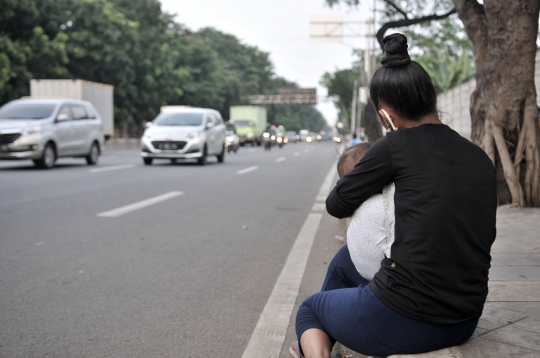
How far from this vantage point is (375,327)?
8.29 feet

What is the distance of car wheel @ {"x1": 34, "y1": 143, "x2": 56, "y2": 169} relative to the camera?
54.2 ft

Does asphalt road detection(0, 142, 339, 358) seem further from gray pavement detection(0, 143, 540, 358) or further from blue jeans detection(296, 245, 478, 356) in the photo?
blue jeans detection(296, 245, 478, 356)

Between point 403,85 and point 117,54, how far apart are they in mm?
40636

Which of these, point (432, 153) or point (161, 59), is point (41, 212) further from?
point (161, 59)

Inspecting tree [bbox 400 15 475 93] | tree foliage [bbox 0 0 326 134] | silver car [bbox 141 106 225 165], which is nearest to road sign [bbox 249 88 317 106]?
tree foliage [bbox 0 0 326 134]

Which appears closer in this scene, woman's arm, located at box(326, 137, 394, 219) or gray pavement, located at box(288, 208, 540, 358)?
woman's arm, located at box(326, 137, 394, 219)

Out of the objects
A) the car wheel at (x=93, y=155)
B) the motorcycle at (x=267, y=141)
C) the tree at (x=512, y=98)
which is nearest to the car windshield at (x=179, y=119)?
the car wheel at (x=93, y=155)

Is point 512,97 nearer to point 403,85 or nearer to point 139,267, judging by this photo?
point 139,267

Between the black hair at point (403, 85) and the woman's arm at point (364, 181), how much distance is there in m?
0.17

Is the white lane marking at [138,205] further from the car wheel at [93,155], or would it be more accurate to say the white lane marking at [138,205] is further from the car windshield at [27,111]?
the car wheel at [93,155]

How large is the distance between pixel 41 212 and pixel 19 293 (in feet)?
13.8

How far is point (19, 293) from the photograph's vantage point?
4656mm

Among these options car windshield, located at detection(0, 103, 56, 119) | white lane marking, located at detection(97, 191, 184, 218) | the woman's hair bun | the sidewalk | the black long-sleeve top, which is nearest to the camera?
the black long-sleeve top

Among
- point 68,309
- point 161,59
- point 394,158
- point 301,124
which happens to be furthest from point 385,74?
point 301,124
